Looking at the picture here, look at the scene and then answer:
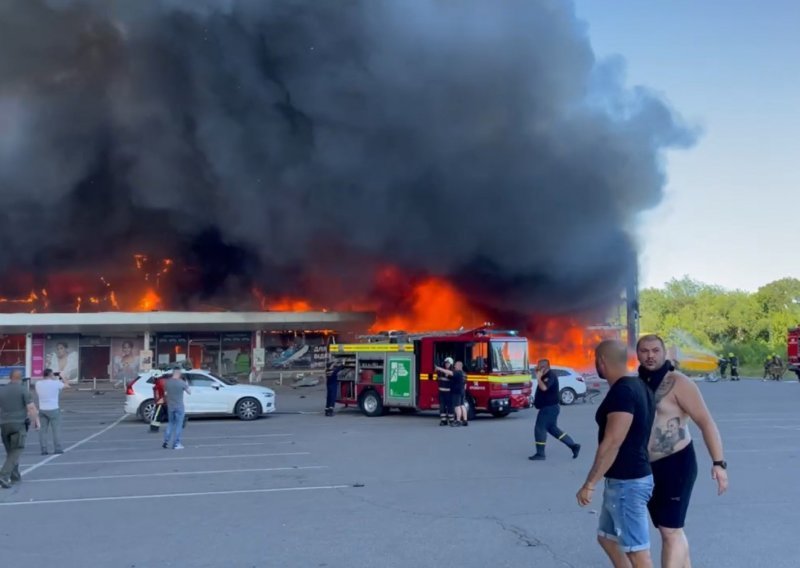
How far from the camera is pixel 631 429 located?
13.8ft

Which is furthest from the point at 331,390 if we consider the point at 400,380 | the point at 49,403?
the point at 49,403

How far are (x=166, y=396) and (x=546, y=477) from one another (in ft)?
20.8

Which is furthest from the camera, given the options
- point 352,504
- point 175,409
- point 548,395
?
point 175,409

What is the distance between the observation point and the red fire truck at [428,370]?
16.3 meters

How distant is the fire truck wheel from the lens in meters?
18.0

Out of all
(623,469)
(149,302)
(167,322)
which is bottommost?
(623,469)

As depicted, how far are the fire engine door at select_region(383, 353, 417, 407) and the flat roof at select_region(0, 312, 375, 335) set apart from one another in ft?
47.2

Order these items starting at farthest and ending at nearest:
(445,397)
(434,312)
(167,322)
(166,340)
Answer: (434,312) < (166,340) < (167,322) < (445,397)

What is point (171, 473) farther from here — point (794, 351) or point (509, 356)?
point (794, 351)

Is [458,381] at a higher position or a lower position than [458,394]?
higher

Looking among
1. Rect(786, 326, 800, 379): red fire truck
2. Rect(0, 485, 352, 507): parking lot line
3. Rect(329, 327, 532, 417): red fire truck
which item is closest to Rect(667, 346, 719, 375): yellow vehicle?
Rect(786, 326, 800, 379): red fire truck

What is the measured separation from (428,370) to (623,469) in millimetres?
13226

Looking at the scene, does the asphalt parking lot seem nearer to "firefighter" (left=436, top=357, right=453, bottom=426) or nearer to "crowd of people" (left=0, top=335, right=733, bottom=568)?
"crowd of people" (left=0, top=335, right=733, bottom=568)

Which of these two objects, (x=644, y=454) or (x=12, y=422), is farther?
(x=12, y=422)
